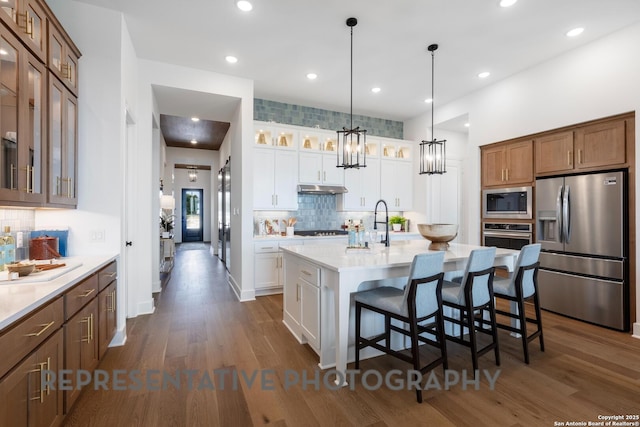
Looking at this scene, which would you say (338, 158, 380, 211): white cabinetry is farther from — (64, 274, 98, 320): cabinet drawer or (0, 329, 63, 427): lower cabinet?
(0, 329, 63, 427): lower cabinet

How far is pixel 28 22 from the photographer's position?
1948 millimetres

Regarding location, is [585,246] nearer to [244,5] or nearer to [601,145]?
[601,145]

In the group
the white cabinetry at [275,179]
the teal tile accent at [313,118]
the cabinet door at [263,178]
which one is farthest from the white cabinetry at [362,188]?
the cabinet door at [263,178]

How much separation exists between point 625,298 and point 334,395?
11.0 ft

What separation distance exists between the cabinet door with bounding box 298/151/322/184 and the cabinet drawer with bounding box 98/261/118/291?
307 centimetres

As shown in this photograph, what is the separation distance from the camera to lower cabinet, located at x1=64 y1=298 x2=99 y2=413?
173 cm

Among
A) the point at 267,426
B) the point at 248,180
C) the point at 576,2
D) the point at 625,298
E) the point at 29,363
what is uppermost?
the point at 576,2

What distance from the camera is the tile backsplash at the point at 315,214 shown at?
536cm

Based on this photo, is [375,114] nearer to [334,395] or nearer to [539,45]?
[539,45]

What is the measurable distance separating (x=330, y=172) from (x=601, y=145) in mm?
3581

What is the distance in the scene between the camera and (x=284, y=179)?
504cm

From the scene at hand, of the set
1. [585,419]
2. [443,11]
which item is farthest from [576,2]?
[585,419]

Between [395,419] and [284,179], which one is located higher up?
[284,179]

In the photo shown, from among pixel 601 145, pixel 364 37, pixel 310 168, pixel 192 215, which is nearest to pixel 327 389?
pixel 364 37
